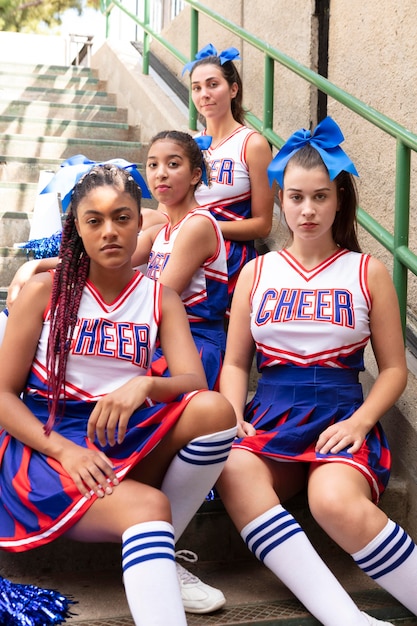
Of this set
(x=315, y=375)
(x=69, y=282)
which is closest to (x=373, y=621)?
(x=315, y=375)

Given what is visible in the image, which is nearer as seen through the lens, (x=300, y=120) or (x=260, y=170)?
(x=260, y=170)

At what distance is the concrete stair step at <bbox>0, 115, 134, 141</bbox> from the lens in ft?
19.6

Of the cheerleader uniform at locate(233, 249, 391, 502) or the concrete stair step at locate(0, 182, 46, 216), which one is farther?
the concrete stair step at locate(0, 182, 46, 216)

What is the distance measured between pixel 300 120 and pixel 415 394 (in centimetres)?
210

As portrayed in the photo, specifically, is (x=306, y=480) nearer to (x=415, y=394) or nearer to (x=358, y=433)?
(x=358, y=433)

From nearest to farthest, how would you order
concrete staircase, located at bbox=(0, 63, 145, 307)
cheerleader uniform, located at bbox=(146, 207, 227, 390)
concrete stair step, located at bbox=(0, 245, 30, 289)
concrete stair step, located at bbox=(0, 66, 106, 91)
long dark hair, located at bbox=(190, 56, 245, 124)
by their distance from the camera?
cheerleader uniform, located at bbox=(146, 207, 227, 390), long dark hair, located at bbox=(190, 56, 245, 124), concrete stair step, located at bbox=(0, 245, 30, 289), concrete staircase, located at bbox=(0, 63, 145, 307), concrete stair step, located at bbox=(0, 66, 106, 91)

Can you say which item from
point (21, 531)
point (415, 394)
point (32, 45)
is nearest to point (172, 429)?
point (21, 531)

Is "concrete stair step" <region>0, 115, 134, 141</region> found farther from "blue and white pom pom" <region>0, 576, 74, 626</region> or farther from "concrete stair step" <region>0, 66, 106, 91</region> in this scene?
"blue and white pom pom" <region>0, 576, 74, 626</region>

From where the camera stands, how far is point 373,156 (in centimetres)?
365

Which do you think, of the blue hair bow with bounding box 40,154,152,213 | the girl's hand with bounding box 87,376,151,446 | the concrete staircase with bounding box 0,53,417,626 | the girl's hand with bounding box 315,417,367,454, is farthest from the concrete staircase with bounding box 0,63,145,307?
the girl's hand with bounding box 315,417,367,454

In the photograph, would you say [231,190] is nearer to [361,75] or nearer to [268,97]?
[268,97]

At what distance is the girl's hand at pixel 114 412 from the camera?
213cm

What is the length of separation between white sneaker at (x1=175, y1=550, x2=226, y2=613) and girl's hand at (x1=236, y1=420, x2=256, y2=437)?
427mm

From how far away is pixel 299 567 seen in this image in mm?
2170
